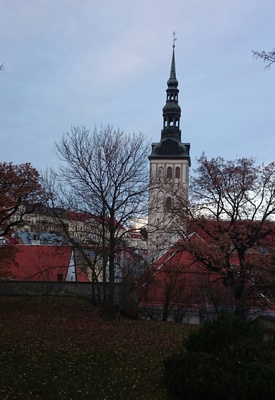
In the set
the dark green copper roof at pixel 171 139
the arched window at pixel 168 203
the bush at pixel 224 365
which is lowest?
the bush at pixel 224 365

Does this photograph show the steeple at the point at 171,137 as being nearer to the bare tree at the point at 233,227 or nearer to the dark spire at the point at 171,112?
the dark spire at the point at 171,112

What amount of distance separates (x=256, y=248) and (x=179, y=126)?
1446 inches

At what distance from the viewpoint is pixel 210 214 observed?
1869cm

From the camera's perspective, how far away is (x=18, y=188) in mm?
17906

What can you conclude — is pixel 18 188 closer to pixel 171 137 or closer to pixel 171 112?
pixel 171 112

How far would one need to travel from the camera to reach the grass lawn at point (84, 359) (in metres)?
7.63

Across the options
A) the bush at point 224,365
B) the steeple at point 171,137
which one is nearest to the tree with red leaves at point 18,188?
the bush at point 224,365

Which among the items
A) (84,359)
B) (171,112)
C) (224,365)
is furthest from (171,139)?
(224,365)

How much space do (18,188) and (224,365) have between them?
13015 mm

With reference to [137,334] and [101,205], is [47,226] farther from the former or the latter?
[137,334]

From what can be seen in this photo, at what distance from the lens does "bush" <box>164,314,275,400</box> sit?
20.9 ft

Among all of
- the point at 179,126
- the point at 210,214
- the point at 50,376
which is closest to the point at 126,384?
the point at 50,376

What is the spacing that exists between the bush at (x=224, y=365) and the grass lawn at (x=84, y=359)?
0.64 metres

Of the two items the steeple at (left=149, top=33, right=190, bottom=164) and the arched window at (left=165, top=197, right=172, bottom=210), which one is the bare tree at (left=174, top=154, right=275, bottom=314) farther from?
the steeple at (left=149, top=33, right=190, bottom=164)
